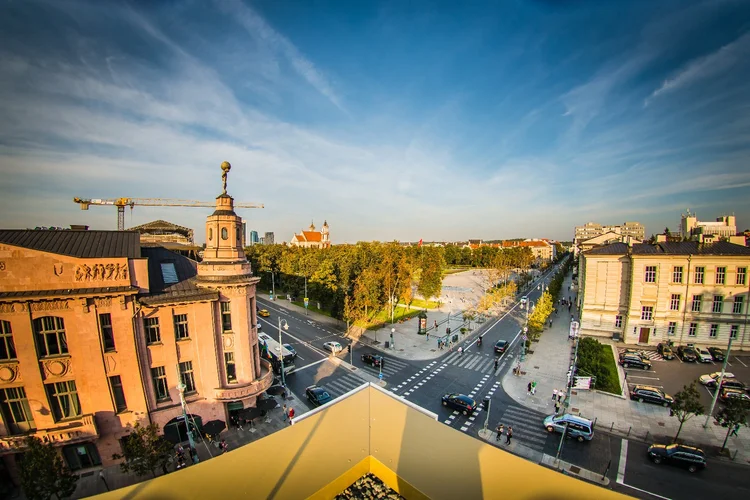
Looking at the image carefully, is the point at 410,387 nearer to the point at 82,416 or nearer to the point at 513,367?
the point at 513,367

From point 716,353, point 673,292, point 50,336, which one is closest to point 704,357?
Result: point 716,353

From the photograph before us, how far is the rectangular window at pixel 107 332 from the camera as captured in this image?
57.4 feet

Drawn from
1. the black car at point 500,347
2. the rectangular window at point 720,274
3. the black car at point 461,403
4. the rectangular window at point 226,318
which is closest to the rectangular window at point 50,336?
the rectangular window at point 226,318

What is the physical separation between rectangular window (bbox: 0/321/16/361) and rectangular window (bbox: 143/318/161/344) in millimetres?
5423

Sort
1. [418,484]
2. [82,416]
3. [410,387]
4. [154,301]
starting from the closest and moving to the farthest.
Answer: [418,484], [82,416], [154,301], [410,387]

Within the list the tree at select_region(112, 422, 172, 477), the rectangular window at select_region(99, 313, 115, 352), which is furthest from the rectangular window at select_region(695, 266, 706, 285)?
the rectangular window at select_region(99, 313, 115, 352)

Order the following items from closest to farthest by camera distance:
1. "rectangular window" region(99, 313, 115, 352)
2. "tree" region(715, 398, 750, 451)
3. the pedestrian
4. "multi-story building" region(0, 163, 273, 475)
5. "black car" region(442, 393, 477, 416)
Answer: "multi-story building" region(0, 163, 273, 475) < "rectangular window" region(99, 313, 115, 352) < "tree" region(715, 398, 750, 451) < the pedestrian < "black car" region(442, 393, 477, 416)

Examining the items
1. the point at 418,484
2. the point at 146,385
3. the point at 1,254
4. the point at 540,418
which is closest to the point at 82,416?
the point at 146,385

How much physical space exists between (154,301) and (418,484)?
1807 cm

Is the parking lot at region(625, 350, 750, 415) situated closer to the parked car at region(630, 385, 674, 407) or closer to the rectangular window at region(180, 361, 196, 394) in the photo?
the parked car at region(630, 385, 674, 407)

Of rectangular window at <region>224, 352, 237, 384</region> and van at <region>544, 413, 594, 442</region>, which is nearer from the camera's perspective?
van at <region>544, 413, 594, 442</region>

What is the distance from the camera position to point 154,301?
60.8ft

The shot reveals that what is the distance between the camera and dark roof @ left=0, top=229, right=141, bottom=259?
55.0 feet

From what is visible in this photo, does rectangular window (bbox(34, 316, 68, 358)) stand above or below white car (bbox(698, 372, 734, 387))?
above
